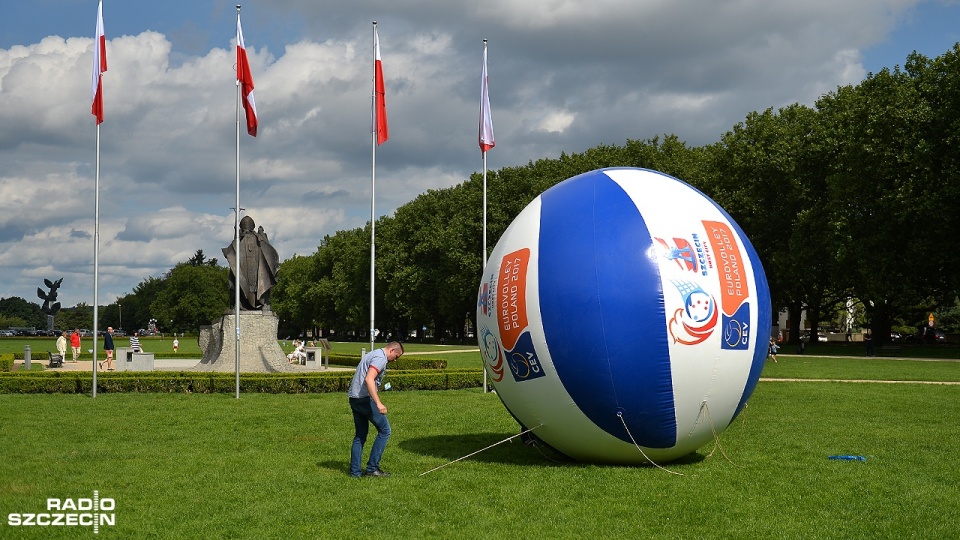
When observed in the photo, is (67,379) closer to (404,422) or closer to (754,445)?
(404,422)

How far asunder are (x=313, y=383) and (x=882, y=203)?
111 feet

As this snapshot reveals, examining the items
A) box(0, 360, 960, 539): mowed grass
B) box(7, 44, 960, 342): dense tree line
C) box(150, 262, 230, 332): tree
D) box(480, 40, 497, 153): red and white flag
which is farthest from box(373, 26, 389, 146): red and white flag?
box(150, 262, 230, 332): tree

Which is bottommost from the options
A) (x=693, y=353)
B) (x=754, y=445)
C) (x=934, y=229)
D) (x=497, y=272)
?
(x=754, y=445)

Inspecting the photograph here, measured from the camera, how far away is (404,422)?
1877 centimetres

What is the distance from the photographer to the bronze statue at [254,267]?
108 feet

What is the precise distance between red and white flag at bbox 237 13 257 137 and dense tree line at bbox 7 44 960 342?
23859mm

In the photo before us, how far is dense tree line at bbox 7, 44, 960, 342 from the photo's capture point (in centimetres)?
4609

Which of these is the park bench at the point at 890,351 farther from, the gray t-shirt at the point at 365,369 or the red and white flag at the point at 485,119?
the gray t-shirt at the point at 365,369

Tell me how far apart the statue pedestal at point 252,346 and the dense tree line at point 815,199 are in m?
16.0

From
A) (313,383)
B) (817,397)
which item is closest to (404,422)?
(313,383)

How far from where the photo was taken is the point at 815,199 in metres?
54.4

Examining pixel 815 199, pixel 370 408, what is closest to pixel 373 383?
pixel 370 408

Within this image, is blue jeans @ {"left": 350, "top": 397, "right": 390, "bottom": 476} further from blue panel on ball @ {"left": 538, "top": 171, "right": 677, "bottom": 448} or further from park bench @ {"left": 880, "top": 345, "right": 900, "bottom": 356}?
park bench @ {"left": 880, "top": 345, "right": 900, "bottom": 356}

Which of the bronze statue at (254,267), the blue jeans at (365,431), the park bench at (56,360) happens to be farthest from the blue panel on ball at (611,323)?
the park bench at (56,360)
